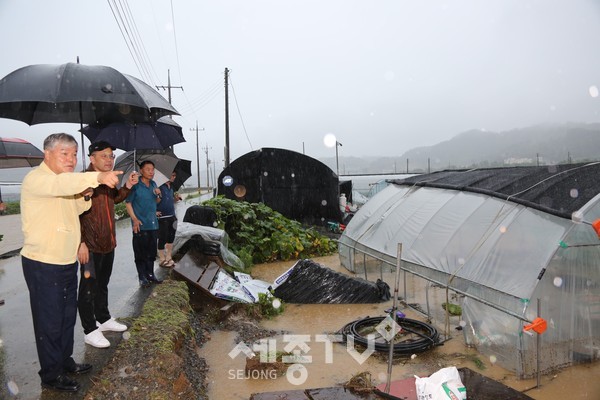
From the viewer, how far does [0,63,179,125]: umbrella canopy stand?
15.5 ft

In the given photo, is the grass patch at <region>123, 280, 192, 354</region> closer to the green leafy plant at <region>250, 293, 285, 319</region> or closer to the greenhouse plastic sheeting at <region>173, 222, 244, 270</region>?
the green leafy plant at <region>250, 293, 285, 319</region>

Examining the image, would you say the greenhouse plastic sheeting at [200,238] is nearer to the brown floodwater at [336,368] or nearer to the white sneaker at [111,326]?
the brown floodwater at [336,368]

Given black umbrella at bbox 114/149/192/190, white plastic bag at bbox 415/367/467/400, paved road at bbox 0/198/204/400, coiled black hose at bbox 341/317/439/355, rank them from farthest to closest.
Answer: black umbrella at bbox 114/149/192/190, coiled black hose at bbox 341/317/439/355, paved road at bbox 0/198/204/400, white plastic bag at bbox 415/367/467/400

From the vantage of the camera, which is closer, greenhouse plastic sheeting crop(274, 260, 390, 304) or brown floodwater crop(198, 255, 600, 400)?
brown floodwater crop(198, 255, 600, 400)

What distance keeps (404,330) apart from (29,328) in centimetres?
545

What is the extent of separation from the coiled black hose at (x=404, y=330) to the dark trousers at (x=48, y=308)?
4.26 metres

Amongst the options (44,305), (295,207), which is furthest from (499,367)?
(295,207)

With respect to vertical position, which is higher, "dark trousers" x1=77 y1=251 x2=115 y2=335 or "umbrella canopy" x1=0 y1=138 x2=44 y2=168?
"umbrella canopy" x1=0 y1=138 x2=44 y2=168

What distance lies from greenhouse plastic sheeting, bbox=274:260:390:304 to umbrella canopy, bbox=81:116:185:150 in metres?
3.65

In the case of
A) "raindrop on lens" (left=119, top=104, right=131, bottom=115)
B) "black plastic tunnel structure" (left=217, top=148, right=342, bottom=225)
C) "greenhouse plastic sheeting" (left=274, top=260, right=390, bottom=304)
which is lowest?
"greenhouse plastic sheeting" (left=274, top=260, right=390, bottom=304)

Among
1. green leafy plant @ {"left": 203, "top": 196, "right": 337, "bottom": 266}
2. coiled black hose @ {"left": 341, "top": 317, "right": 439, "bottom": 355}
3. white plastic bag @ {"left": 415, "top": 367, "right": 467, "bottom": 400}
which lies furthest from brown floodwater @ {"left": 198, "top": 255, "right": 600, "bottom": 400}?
green leafy plant @ {"left": 203, "top": 196, "right": 337, "bottom": 266}

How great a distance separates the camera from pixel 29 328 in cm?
494

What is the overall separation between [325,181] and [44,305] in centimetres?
1452

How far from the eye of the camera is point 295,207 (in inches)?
679
